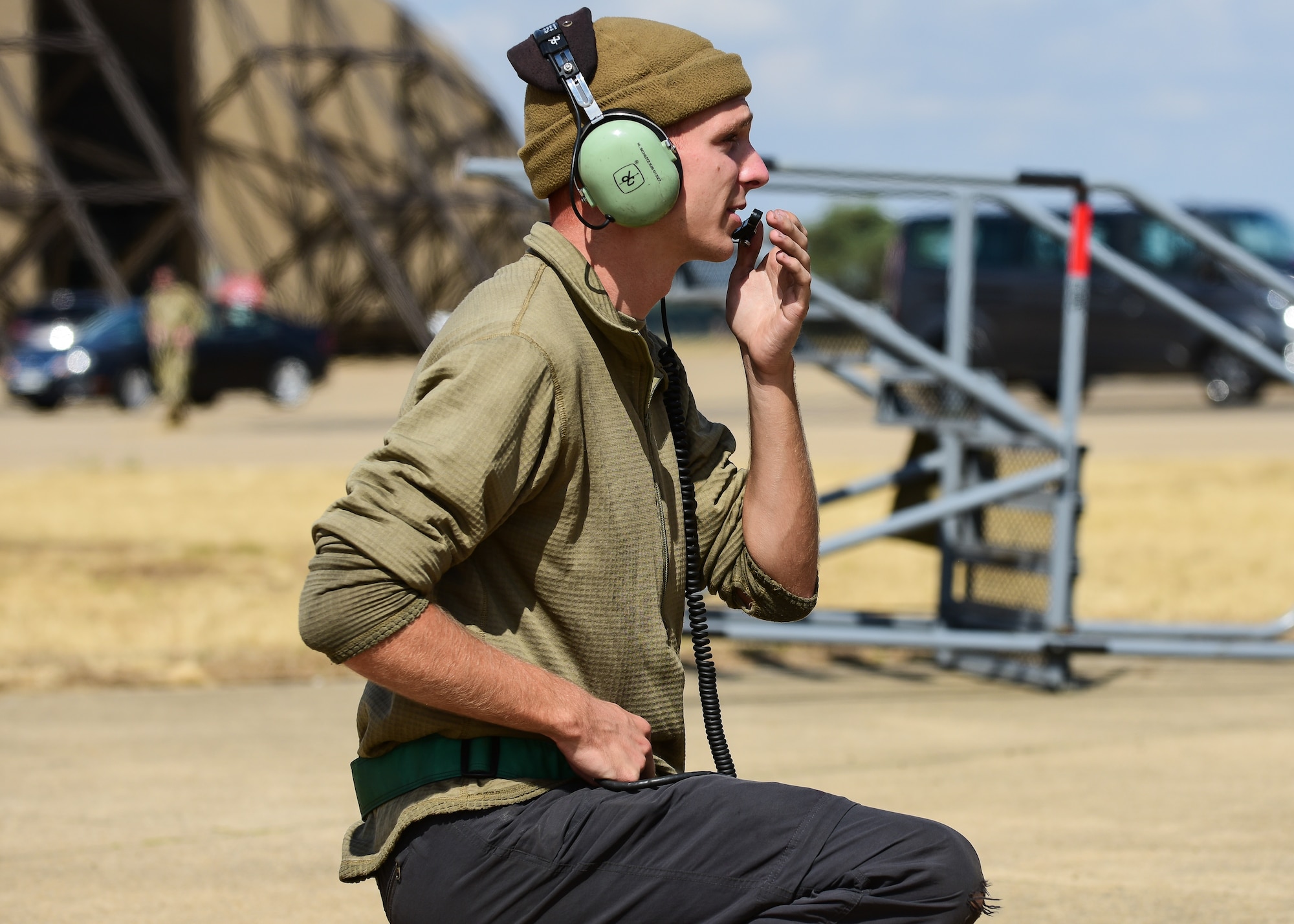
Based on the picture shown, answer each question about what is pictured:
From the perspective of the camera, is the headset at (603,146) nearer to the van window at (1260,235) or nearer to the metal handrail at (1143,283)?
the metal handrail at (1143,283)

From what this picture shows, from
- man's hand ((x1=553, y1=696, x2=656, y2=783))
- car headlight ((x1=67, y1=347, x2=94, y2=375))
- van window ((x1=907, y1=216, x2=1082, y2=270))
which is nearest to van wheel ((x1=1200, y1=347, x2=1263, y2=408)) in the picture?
van window ((x1=907, y1=216, x2=1082, y2=270))

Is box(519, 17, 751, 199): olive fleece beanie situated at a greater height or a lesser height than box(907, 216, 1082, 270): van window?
greater

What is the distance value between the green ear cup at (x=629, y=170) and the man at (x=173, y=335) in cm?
1718

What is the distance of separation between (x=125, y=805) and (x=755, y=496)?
9.46ft

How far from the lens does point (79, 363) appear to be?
21.5 m

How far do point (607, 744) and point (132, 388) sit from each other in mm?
20792

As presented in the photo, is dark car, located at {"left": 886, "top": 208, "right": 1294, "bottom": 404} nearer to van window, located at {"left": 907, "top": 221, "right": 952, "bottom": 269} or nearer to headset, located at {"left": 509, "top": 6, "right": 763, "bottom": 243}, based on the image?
van window, located at {"left": 907, "top": 221, "right": 952, "bottom": 269}

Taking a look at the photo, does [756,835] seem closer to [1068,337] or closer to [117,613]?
[1068,337]

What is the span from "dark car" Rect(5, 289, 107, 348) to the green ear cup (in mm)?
21405

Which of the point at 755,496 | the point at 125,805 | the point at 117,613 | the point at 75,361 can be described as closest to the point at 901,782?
the point at 125,805

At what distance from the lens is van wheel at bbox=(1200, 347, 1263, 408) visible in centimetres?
1994

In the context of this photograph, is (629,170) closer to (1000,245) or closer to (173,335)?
(173,335)

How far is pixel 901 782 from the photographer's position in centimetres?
480

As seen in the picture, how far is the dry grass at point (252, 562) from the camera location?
22.9 ft
